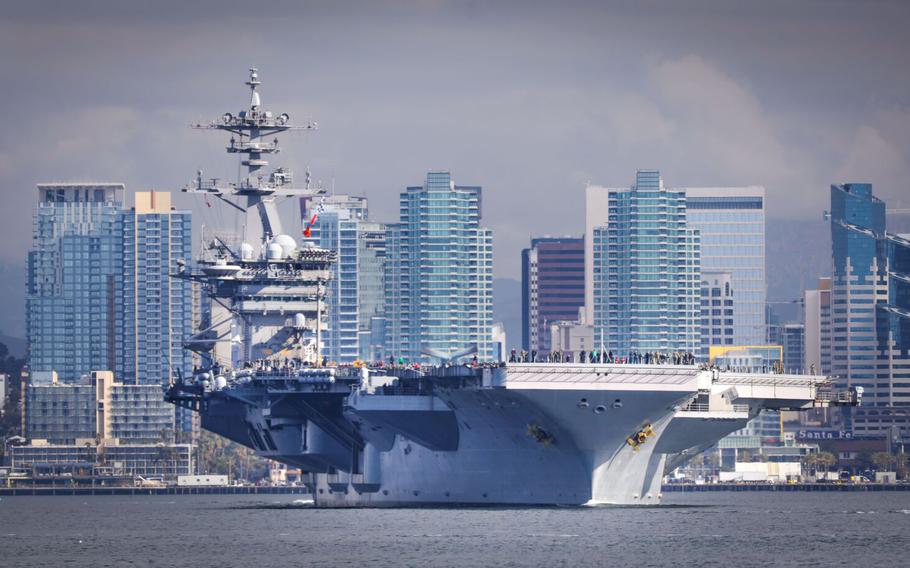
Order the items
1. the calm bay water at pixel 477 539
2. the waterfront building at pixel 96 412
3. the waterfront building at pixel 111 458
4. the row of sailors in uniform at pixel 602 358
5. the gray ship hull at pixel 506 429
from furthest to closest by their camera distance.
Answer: the waterfront building at pixel 96 412
the waterfront building at pixel 111 458
the row of sailors in uniform at pixel 602 358
the gray ship hull at pixel 506 429
the calm bay water at pixel 477 539

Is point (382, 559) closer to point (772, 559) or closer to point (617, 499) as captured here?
point (772, 559)

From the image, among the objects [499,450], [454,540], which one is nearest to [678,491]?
[499,450]

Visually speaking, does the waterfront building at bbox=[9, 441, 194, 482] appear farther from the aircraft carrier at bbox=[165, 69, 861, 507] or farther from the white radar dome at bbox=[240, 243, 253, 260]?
the white radar dome at bbox=[240, 243, 253, 260]

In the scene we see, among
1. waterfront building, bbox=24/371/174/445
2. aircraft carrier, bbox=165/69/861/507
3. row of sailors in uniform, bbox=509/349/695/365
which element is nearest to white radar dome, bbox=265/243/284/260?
aircraft carrier, bbox=165/69/861/507

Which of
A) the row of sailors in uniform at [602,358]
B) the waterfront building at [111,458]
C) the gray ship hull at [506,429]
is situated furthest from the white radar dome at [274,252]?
the waterfront building at [111,458]

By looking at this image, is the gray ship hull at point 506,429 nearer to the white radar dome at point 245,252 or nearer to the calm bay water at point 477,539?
the calm bay water at point 477,539

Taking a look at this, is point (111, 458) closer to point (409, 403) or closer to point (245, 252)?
point (245, 252)

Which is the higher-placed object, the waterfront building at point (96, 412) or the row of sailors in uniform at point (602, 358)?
the row of sailors in uniform at point (602, 358)
